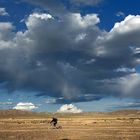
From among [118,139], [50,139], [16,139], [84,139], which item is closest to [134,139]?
[118,139]

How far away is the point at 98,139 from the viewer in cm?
4069

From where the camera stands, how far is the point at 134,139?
39.8m

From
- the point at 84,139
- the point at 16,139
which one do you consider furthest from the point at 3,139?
the point at 84,139

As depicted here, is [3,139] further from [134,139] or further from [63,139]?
[134,139]

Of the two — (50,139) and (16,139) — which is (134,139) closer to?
(50,139)

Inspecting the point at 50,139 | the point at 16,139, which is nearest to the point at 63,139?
the point at 50,139

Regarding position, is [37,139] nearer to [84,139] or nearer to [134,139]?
[84,139]

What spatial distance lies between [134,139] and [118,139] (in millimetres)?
1571

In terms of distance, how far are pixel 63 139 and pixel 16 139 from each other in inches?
188

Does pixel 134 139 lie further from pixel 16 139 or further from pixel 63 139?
pixel 16 139

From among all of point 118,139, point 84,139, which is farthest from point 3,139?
point 118,139

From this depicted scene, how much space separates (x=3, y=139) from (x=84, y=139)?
27.3ft

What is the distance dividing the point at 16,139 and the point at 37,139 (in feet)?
7.24

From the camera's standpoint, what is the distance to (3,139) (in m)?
41.4
